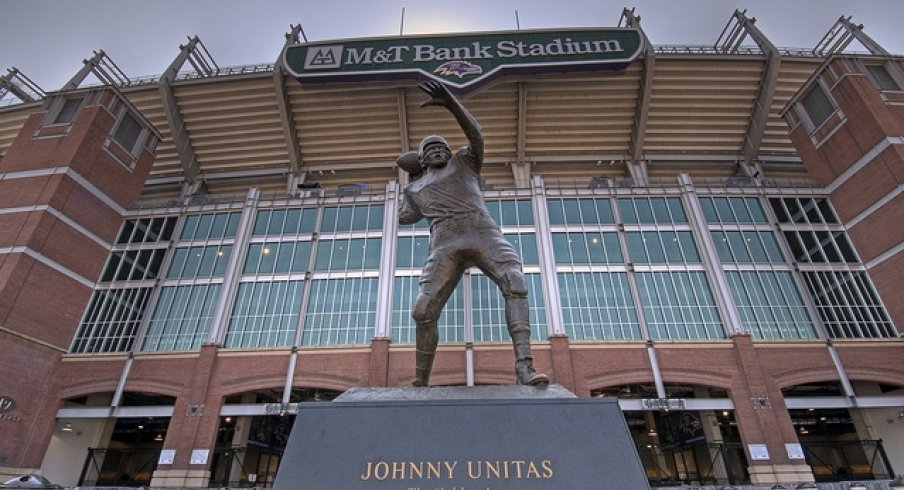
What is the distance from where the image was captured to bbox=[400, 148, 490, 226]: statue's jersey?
4961 mm

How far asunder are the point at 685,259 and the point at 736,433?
8184mm

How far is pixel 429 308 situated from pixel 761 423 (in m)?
18.2

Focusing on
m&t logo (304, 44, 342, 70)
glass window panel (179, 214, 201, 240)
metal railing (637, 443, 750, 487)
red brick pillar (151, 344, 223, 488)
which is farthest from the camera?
m&t logo (304, 44, 342, 70)

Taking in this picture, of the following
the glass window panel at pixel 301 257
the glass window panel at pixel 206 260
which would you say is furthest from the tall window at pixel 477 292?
the glass window panel at pixel 206 260

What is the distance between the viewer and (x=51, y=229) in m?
19.8

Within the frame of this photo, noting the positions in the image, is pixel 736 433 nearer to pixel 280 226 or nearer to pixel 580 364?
pixel 580 364

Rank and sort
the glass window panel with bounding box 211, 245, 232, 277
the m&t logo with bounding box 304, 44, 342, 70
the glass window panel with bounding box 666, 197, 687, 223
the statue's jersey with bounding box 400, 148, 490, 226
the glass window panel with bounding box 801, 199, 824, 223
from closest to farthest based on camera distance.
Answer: the statue's jersey with bounding box 400, 148, 490, 226
the glass window panel with bounding box 211, 245, 232, 277
the glass window panel with bounding box 801, 199, 824, 223
the glass window panel with bounding box 666, 197, 687, 223
the m&t logo with bounding box 304, 44, 342, 70

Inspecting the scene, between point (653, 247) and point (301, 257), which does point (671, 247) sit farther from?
point (301, 257)

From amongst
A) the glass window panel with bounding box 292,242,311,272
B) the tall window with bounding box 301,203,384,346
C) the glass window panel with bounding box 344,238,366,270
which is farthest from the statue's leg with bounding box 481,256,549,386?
the glass window panel with bounding box 292,242,311,272

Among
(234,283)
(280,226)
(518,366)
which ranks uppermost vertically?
(280,226)

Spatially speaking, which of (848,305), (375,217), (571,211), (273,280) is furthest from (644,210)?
(273,280)

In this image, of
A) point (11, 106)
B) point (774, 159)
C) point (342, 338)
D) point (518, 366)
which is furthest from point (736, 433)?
point (11, 106)

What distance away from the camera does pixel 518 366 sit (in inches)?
167

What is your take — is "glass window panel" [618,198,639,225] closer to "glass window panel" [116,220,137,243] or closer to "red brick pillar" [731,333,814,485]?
"red brick pillar" [731,333,814,485]
